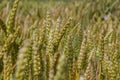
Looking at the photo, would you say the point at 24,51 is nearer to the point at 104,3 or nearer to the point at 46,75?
the point at 46,75

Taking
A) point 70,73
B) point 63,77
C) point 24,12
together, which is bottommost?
point 63,77

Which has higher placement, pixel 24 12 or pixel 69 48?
pixel 24 12

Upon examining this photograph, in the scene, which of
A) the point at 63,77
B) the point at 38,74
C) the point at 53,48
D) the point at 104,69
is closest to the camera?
the point at 63,77

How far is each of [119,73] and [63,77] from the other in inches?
25.6

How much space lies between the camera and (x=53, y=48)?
1046 mm

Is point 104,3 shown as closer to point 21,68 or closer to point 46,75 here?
point 46,75

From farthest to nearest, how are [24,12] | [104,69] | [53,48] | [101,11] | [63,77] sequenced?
[101,11]
[24,12]
[104,69]
[53,48]
[63,77]

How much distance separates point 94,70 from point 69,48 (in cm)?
19

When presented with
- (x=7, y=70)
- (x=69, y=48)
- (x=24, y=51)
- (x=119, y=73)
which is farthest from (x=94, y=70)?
(x=24, y=51)

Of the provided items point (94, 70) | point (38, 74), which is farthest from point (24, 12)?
point (38, 74)

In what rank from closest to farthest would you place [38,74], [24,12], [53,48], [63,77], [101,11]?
[63,77]
[38,74]
[53,48]
[24,12]
[101,11]

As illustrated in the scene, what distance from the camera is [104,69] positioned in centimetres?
117

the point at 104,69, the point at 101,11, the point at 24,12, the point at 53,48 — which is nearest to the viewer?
the point at 53,48

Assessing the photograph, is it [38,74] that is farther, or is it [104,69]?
[104,69]
